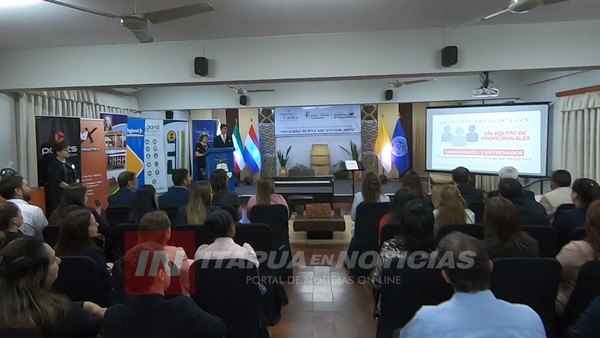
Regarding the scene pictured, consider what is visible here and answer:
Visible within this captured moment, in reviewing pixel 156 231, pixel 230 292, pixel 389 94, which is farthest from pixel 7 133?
pixel 389 94

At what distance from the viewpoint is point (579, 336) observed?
1.60 metres

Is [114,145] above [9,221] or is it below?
above

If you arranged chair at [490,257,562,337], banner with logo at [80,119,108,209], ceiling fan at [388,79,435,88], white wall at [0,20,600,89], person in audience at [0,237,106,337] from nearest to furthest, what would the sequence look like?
person in audience at [0,237,106,337] → chair at [490,257,562,337] → white wall at [0,20,600,89] → banner with logo at [80,119,108,209] → ceiling fan at [388,79,435,88]

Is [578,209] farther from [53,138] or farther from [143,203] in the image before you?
[53,138]

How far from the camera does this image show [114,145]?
7.96m

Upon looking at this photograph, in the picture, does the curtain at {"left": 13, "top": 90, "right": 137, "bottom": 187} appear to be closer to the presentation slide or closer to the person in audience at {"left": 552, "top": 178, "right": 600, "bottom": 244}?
the presentation slide

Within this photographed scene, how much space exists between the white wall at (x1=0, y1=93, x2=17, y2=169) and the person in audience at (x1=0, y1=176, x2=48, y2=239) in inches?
106

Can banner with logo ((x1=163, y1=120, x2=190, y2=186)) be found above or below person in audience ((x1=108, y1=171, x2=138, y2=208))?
above

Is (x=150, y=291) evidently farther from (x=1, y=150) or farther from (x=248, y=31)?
(x=1, y=150)

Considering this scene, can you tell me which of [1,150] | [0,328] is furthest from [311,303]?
[1,150]

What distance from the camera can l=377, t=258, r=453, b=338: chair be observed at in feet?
6.57

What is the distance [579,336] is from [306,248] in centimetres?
395

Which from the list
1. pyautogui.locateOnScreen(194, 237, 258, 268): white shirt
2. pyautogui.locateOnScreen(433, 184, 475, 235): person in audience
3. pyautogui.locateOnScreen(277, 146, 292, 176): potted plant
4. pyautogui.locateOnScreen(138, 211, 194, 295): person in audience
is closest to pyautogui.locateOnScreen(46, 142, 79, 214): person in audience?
pyautogui.locateOnScreen(138, 211, 194, 295): person in audience

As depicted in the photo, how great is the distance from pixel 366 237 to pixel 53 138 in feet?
15.9
